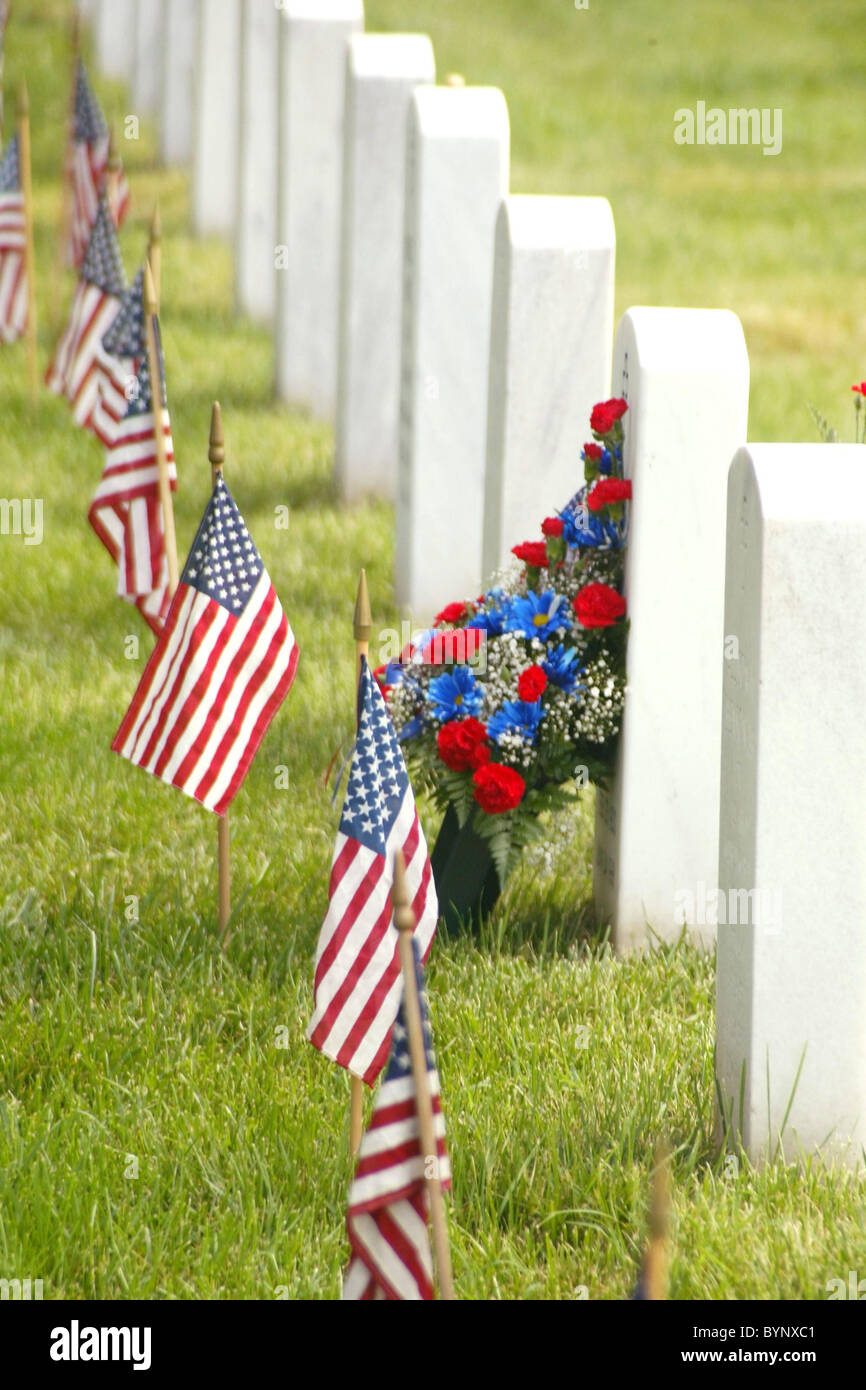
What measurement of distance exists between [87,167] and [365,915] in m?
8.00

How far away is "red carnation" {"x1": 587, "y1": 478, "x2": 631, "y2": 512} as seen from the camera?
15.7 feet

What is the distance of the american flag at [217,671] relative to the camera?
4.58m

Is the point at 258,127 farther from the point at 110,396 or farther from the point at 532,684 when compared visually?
the point at 532,684

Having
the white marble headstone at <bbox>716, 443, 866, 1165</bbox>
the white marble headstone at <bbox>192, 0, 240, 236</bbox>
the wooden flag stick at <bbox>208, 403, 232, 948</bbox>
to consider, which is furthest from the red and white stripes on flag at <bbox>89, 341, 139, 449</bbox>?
the white marble headstone at <bbox>192, 0, 240, 236</bbox>

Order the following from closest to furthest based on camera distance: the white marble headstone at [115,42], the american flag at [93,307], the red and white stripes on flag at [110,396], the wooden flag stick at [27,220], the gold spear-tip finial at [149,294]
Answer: the gold spear-tip finial at [149,294] < the red and white stripes on flag at [110,396] < the american flag at [93,307] < the wooden flag stick at [27,220] < the white marble headstone at [115,42]

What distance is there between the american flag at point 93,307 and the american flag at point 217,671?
369cm

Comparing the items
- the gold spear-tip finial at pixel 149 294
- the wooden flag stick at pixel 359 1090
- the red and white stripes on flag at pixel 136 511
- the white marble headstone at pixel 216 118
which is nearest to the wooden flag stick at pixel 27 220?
the white marble headstone at pixel 216 118

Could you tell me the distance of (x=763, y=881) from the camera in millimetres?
3684

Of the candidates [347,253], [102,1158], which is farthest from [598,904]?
[347,253]

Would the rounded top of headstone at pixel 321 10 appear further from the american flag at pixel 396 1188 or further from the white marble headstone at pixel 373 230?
the american flag at pixel 396 1188

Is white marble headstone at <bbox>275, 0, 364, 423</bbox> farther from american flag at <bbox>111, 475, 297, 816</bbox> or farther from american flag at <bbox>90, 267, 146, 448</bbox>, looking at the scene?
american flag at <bbox>111, 475, 297, 816</bbox>

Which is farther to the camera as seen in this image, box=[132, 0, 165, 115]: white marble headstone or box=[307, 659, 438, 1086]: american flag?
box=[132, 0, 165, 115]: white marble headstone

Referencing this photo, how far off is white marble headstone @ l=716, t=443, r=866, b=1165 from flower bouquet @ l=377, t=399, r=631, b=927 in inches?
39.8

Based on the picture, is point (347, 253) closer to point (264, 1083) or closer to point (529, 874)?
point (529, 874)
